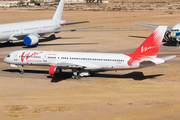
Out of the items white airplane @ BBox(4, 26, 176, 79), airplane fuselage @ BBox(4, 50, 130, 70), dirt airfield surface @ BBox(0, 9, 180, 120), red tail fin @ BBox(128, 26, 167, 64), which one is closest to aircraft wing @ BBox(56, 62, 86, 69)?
white airplane @ BBox(4, 26, 176, 79)

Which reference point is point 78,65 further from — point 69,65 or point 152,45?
point 152,45

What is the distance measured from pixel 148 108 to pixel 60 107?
10.2 meters

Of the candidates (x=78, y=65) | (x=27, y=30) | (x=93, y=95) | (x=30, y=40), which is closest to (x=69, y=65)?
(x=78, y=65)

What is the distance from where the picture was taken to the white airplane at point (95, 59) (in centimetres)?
4101

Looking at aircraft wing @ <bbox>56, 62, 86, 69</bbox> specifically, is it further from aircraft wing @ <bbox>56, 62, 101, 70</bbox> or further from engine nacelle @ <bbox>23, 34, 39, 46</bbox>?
engine nacelle @ <bbox>23, 34, 39, 46</bbox>

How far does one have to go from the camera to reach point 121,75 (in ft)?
157

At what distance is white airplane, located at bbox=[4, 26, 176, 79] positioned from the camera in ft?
135

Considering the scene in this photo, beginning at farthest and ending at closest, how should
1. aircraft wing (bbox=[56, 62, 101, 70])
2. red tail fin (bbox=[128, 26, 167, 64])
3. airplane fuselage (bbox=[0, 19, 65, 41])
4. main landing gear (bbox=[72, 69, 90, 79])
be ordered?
airplane fuselage (bbox=[0, 19, 65, 41]) → main landing gear (bbox=[72, 69, 90, 79]) → aircraft wing (bbox=[56, 62, 101, 70]) → red tail fin (bbox=[128, 26, 167, 64])

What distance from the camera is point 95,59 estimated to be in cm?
4316

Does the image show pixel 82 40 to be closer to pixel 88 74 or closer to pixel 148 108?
pixel 88 74

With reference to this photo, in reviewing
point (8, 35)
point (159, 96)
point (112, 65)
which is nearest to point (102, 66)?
point (112, 65)

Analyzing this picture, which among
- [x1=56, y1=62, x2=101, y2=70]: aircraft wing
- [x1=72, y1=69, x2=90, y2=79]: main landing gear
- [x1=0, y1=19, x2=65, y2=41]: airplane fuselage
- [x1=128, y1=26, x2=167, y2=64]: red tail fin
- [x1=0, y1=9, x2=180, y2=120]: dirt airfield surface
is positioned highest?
[x1=128, y1=26, x2=167, y2=64]: red tail fin

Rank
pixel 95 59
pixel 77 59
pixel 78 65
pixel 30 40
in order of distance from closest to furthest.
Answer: pixel 95 59 < pixel 78 65 < pixel 77 59 < pixel 30 40

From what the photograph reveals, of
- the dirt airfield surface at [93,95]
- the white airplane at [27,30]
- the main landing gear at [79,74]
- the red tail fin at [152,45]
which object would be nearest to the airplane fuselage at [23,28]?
the white airplane at [27,30]
